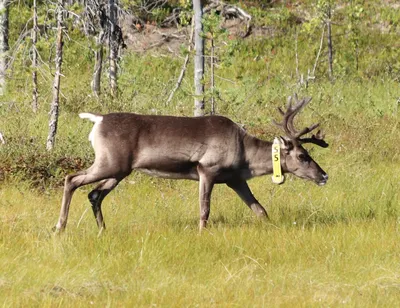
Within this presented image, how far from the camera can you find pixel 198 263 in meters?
7.43

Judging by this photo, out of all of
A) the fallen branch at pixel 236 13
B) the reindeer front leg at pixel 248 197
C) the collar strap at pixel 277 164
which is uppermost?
the fallen branch at pixel 236 13

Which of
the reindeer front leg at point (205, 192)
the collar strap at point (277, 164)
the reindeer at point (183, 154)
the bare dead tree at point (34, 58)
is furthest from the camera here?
the bare dead tree at point (34, 58)

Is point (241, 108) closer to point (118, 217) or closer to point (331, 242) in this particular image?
point (118, 217)

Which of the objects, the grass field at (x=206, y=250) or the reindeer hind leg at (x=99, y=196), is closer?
the grass field at (x=206, y=250)

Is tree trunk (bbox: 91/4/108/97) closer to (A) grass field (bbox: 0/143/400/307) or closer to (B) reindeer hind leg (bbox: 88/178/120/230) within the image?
(A) grass field (bbox: 0/143/400/307)

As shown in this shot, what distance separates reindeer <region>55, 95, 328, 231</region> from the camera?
8961 mm

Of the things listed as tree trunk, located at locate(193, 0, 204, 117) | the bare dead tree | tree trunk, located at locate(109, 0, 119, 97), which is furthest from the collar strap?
tree trunk, located at locate(109, 0, 119, 97)

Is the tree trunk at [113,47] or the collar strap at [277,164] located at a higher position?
the tree trunk at [113,47]

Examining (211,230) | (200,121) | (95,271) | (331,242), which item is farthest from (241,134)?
(95,271)

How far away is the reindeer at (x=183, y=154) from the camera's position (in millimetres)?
8961

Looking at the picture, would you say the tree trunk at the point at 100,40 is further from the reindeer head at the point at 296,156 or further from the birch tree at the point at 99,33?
the reindeer head at the point at 296,156

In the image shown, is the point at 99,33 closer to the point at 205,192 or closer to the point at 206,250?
the point at 205,192

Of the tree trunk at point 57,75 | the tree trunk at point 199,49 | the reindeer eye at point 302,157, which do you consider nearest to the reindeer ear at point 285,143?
the reindeer eye at point 302,157

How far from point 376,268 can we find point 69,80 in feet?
44.3
